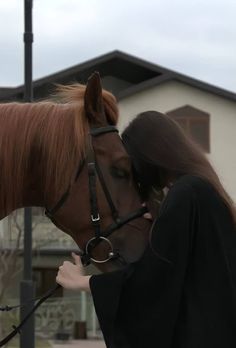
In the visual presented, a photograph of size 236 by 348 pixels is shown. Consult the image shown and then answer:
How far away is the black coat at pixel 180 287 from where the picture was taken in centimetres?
237

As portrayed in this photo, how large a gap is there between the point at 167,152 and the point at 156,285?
1.71 feet

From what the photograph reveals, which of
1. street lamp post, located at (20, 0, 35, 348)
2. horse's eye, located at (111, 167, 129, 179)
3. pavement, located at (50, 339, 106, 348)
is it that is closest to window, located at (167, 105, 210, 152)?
pavement, located at (50, 339, 106, 348)

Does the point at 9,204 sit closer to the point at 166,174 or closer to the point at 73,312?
the point at 166,174

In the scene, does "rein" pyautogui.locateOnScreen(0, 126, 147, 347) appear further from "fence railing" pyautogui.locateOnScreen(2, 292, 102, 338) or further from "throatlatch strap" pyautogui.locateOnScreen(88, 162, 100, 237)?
"fence railing" pyautogui.locateOnScreen(2, 292, 102, 338)

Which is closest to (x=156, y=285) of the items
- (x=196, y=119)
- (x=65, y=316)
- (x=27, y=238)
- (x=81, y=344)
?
(x=27, y=238)

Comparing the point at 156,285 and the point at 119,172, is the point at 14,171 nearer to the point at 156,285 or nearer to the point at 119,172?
the point at 119,172

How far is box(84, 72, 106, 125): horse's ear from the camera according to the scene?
2742 mm

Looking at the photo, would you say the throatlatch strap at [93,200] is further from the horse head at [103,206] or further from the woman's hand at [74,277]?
the woman's hand at [74,277]

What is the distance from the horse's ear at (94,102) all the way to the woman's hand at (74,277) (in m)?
0.60

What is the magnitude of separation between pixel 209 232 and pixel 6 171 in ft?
3.07

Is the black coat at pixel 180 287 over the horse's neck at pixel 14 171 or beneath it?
beneath

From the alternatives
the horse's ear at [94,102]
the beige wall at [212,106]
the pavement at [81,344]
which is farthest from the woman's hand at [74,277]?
the beige wall at [212,106]

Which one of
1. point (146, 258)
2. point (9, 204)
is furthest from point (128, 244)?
point (9, 204)

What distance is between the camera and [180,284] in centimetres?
236
